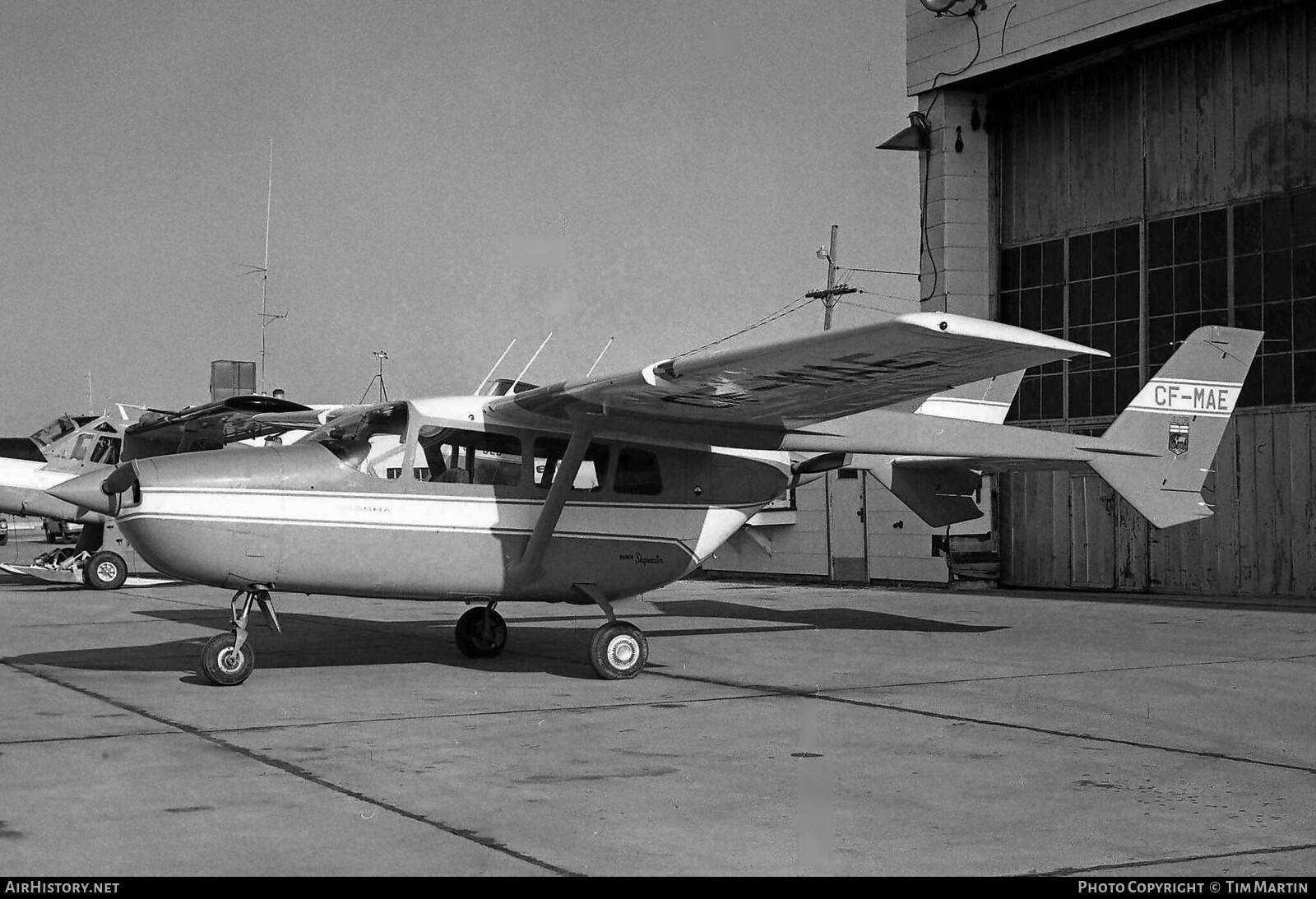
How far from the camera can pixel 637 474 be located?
10828 mm

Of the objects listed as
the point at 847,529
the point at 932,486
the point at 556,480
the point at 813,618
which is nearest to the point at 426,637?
the point at 556,480

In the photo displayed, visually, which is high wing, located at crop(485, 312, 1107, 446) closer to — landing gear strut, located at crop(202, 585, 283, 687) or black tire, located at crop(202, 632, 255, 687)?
landing gear strut, located at crop(202, 585, 283, 687)

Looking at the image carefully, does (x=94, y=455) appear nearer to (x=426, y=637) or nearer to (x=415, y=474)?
(x=426, y=637)

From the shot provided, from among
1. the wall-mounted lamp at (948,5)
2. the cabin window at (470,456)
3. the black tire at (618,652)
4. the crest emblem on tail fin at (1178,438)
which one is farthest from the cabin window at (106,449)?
the crest emblem on tail fin at (1178,438)

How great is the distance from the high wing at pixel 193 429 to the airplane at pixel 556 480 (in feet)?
32.0

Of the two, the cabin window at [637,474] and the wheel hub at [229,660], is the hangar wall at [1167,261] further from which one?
the wheel hub at [229,660]

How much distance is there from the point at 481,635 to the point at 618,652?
71.8 inches

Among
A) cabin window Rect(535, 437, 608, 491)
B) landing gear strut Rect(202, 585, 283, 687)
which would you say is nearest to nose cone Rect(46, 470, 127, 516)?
landing gear strut Rect(202, 585, 283, 687)

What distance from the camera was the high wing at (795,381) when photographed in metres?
7.63

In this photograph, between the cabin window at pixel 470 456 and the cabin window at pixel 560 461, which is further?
the cabin window at pixel 560 461

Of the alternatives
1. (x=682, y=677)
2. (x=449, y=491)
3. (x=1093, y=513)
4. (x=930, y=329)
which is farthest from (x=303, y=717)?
(x=1093, y=513)

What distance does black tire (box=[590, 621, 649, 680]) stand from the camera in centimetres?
998

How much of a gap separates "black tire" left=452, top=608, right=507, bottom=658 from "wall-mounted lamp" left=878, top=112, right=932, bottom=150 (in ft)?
49.9
